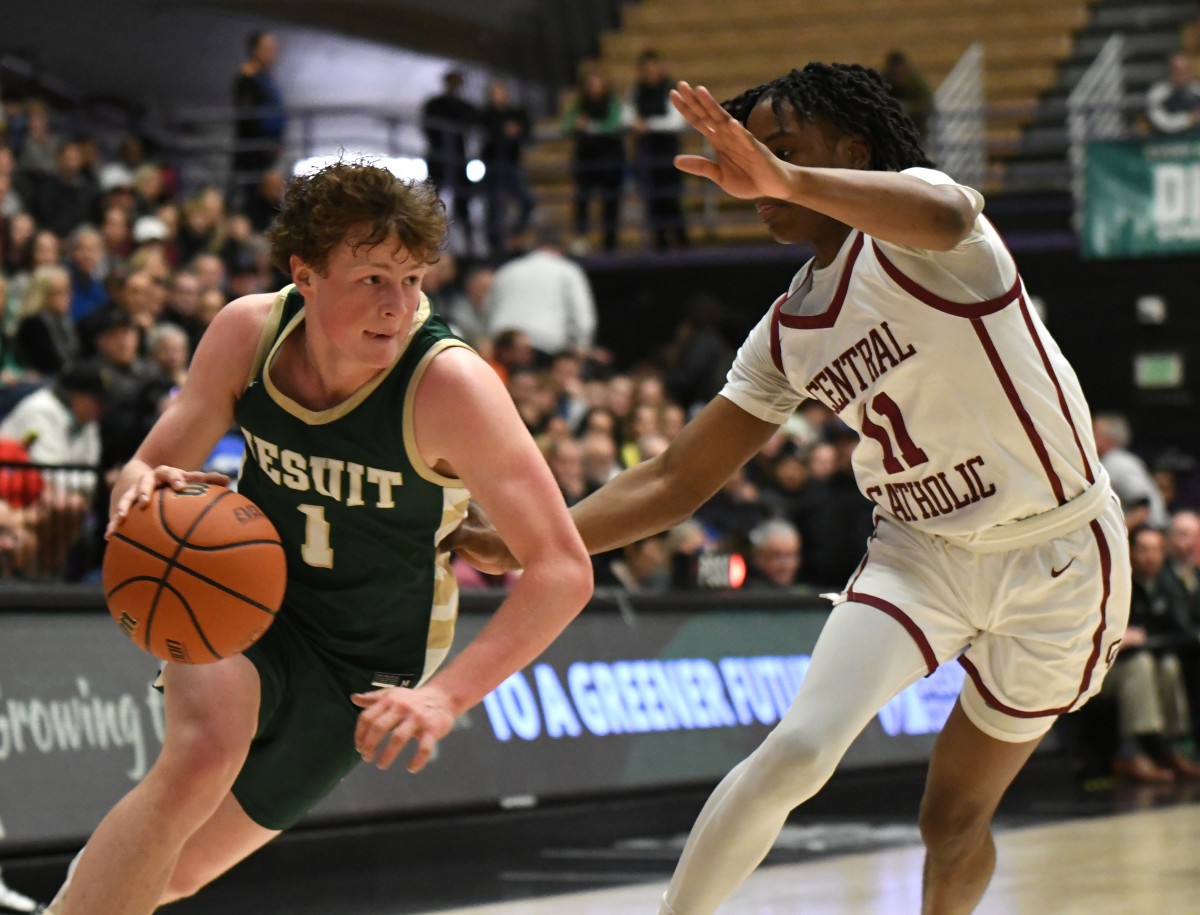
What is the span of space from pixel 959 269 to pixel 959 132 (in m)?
13.6

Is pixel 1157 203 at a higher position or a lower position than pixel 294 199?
higher

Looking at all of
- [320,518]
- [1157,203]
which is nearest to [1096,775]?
[1157,203]

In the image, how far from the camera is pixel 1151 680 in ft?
34.5

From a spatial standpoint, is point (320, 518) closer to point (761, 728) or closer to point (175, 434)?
point (175, 434)

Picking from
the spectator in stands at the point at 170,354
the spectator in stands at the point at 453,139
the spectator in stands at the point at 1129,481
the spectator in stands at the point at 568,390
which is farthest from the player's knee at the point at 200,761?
the spectator in stands at the point at 453,139

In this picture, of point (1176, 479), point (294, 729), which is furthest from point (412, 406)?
point (1176, 479)

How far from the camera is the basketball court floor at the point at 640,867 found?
19.4 feet

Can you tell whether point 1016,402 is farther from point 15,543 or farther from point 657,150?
point 657,150

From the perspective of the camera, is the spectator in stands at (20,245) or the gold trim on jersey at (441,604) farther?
the spectator in stands at (20,245)

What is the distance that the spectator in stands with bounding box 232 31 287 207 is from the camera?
14039mm

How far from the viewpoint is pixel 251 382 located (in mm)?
3621

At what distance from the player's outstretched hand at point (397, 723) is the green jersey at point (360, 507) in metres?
0.70

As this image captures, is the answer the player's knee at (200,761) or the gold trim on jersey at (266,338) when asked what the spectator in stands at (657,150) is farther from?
the player's knee at (200,761)

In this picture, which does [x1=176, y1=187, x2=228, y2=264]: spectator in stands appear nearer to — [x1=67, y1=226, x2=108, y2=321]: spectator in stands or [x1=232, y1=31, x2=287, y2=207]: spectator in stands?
[x1=67, y1=226, x2=108, y2=321]: spectator in stands
